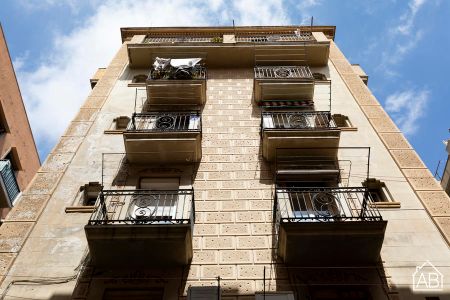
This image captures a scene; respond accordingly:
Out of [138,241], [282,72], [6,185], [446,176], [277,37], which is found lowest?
[138,241]

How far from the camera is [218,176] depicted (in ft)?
35.2

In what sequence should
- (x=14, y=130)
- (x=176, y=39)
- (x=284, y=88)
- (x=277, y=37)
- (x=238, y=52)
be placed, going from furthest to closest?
(x=277, y=37) < (x=176, y=39) < (x=238, y=52) < (x=14, y=130) < (x=284, y=88)

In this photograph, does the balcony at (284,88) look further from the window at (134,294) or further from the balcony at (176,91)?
the window at (134,294)

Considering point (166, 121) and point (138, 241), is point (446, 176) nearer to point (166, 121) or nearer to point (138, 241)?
point (166, 121)

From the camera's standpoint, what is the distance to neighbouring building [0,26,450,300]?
25.9 feet

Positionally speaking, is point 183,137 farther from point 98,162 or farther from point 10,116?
point 10,116

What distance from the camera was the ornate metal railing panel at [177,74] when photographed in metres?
14.4

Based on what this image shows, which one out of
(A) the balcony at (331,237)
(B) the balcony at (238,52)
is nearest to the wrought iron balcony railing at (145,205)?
(A) the balcony at (331,237)

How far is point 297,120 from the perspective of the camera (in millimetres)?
12156

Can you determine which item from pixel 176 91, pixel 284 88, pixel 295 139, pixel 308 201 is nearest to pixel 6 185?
pixel 176 91

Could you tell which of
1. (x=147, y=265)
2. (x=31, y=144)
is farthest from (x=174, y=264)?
(x=31, y=144)

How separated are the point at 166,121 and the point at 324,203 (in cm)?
531

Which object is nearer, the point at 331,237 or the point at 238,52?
the point at 331,237

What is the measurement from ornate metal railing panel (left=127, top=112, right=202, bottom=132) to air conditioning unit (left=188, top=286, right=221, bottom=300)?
209 inches
